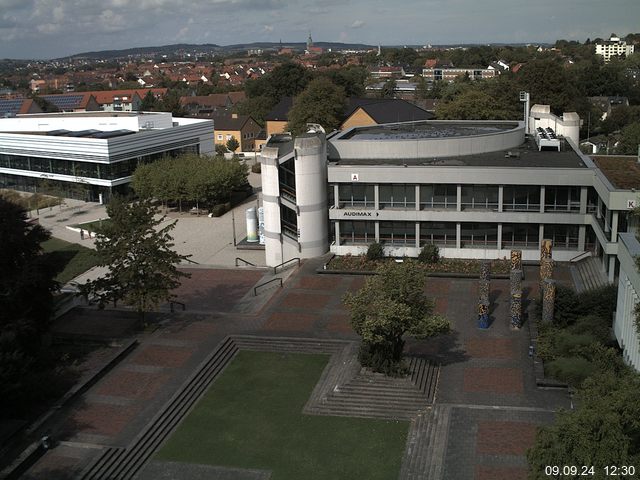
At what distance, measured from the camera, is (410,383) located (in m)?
25.6

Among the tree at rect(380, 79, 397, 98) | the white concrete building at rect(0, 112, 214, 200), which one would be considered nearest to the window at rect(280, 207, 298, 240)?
the white concrete building at rect(0, 112, 214, 200)

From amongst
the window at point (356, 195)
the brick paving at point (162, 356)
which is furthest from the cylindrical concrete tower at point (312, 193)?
the brick paving at point (162, 356)

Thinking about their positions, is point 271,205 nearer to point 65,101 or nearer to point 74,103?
point 65,101

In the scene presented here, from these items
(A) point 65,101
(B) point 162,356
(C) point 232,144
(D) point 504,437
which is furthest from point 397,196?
(A) point 65,101

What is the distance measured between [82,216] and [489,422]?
155ft

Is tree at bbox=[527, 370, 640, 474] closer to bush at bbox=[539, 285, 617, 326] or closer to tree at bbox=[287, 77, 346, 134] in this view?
bush at bbox=[539, 285, 617, 326]

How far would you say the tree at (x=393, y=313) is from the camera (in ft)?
81.8

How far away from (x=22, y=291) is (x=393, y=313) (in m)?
14.5

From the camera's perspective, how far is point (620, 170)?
38.0 m

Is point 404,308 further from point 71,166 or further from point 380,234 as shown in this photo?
point 71,166

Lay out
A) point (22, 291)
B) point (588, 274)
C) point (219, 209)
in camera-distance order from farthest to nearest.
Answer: point (219, 209) < point (588, 274) < point (22, 291)

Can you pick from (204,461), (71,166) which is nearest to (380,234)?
(204,461)

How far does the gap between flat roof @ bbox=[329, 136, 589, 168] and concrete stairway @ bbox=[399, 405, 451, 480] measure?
20.7 meters

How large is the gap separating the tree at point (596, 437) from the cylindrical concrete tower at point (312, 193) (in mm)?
26855
